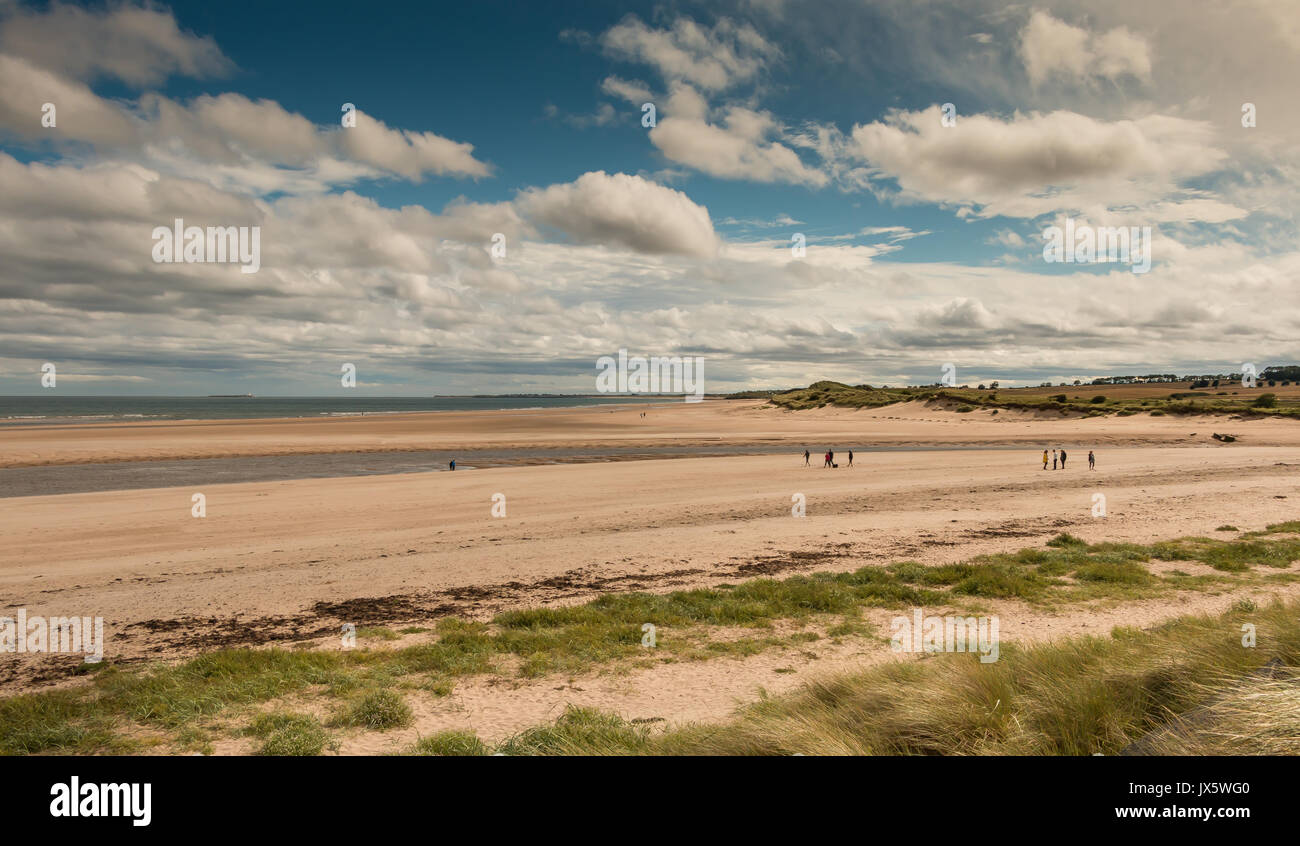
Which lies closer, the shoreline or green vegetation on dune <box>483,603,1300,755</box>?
green vegetation on dune <box>483,603,1300,755</box>

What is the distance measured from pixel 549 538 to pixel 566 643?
984 centimetres

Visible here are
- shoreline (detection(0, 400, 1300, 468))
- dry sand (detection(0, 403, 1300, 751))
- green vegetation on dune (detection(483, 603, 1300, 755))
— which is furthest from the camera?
shoreline (detection(0, 400, 1300, 468))

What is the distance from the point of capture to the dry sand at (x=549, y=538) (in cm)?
1024

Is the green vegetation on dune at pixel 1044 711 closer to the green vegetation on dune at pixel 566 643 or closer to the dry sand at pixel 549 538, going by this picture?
the dry sand at pixel 549 538

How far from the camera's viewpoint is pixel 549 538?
20203 millimetres

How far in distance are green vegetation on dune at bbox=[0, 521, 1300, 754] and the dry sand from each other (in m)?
0.74

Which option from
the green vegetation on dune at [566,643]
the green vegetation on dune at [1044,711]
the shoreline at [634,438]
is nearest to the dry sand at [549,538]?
the green vegetation on dune at [566,643]

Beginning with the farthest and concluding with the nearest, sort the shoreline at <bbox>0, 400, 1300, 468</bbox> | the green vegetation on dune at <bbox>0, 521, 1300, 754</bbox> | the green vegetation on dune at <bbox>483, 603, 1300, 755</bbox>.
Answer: the shoreline at <bbox>0, 400, 1300, 468</bbox> → the green vegetation on dune at <bbox>0, 521, 1300, 754</bbox> → the green vegetation on dune at <bbox>483, 603, 1300, 755</bbox>

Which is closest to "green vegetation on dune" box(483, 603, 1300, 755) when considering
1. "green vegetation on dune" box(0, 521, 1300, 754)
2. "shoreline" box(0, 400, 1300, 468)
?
"green vegetation on dune" box(0, 521, 1300, 754)

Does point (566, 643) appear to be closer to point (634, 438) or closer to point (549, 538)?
point (549, 538)

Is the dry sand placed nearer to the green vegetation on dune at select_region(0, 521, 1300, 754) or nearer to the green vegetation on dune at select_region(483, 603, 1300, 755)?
the green vegetation on dune at select_region(0, 521, 1300, 754)

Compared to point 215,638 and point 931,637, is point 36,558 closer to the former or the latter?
point 215,638

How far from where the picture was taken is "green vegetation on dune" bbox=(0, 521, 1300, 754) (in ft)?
25.4
